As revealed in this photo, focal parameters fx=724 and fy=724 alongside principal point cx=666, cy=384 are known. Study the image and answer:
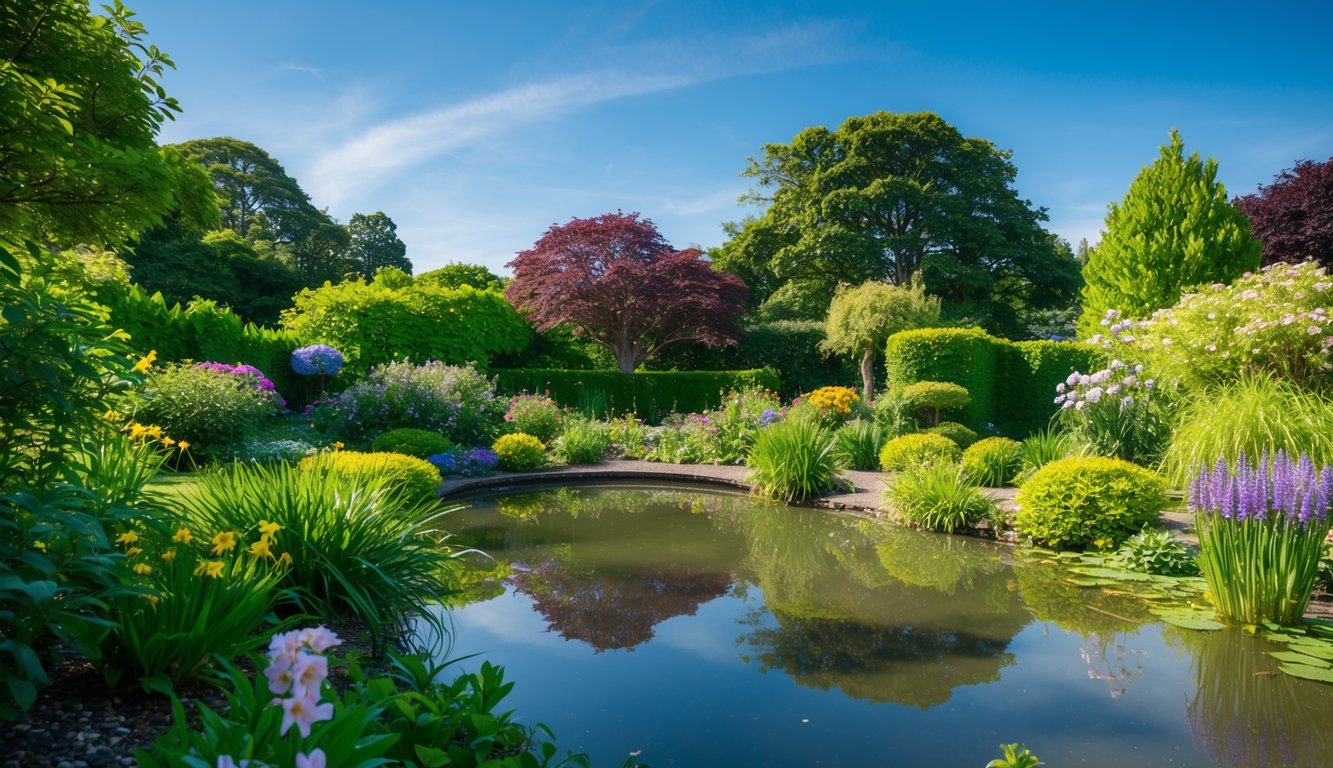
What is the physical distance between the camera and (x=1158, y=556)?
18.1ft

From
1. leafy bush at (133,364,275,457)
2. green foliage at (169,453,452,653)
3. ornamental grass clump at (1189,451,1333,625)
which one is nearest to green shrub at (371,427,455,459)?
leafy bush at (133,364,275,457)

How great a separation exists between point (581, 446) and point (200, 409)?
4.96m

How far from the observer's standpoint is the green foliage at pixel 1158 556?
544 cm

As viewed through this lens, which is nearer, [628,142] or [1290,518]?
[1290,518]

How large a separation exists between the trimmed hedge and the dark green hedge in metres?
3.75

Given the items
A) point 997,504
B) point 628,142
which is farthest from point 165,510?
point 628,142

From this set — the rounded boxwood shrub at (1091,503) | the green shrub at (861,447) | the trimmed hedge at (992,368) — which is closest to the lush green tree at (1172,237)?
the trimmed hedge at (992,368)

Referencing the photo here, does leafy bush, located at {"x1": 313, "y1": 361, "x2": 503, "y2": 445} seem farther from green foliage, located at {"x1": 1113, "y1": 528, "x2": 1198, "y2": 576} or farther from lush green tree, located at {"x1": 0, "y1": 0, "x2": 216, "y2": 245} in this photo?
green foliage, located at {"x1": 1113, "y1": 528, "x2": 1198, "y2": 576}

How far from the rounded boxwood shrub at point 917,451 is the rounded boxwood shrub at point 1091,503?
8.87ft

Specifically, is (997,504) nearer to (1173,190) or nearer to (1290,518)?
(1290,518)

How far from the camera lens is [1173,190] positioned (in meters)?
13.8

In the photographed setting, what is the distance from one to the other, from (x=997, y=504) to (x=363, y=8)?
776cm

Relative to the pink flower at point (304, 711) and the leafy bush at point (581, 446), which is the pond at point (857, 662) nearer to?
the pink flower at point (304, 711)

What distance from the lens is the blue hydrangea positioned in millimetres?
12594
